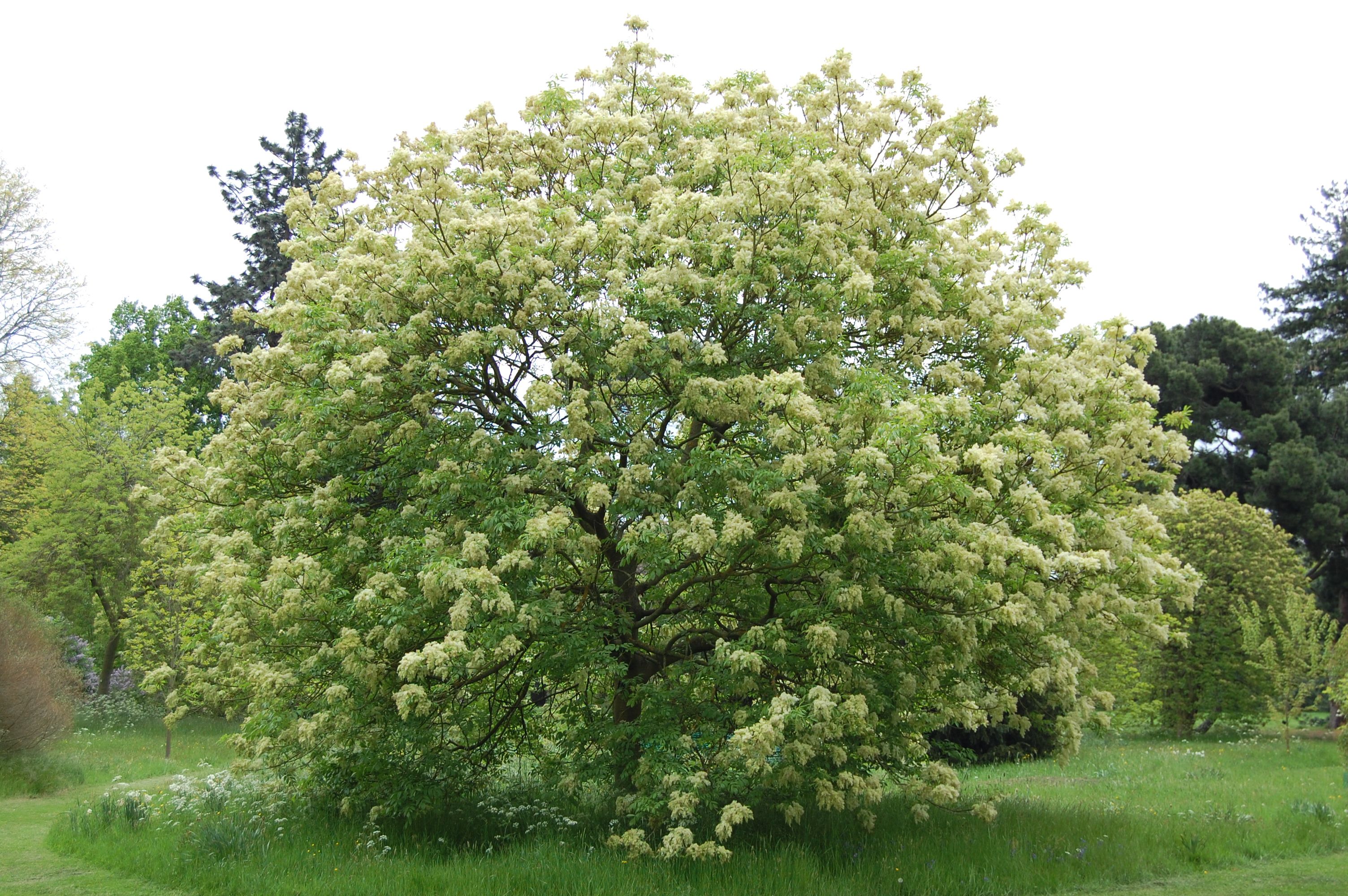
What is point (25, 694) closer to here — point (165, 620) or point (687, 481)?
point (165, 620)

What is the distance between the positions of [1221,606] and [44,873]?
28625 millimetres

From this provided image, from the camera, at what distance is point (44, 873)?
11.5 m

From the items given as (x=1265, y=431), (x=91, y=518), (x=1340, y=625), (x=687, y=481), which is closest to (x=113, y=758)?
(x=91, y=518)

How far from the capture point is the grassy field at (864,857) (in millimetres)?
9742

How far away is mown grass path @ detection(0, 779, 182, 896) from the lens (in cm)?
1050

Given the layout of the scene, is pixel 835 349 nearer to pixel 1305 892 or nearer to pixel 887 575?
pixel 887 575

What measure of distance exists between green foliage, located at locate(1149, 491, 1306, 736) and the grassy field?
14.0 metres

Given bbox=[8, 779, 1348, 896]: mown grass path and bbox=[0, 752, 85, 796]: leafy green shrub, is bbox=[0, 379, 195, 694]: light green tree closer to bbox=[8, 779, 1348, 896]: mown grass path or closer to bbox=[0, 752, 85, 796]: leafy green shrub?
bbox=[0, 752, 85, 796]: leafy green shrub

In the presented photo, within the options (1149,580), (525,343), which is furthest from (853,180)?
(1149,580)

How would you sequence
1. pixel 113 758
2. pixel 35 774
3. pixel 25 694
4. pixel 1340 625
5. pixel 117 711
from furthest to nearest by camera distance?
pixel 1340 625 → pixel 117 711 → pixel 113 758 → pixel 25 694 → pixel 35 774

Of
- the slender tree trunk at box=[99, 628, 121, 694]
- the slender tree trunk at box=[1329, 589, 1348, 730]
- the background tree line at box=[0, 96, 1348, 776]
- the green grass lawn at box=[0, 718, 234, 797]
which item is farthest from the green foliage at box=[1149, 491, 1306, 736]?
the slender tree trunk at box=[99, 628, 121, 694]

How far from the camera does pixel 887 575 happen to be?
10.2 metres

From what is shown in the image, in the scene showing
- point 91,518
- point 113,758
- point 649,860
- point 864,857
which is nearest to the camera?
point 649,860

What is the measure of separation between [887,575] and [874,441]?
1.90 meters
